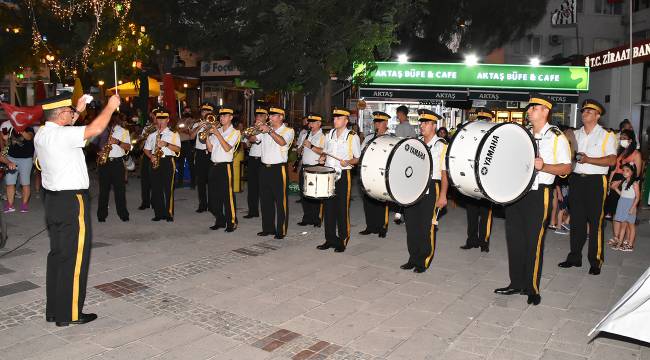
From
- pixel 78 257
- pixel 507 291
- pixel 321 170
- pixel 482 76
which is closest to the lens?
pixel 78 257

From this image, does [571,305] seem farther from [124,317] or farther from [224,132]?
[224,132]

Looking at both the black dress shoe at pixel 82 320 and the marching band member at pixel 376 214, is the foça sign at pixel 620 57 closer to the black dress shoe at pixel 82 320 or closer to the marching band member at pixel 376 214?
the marching band member at pixel 376 214

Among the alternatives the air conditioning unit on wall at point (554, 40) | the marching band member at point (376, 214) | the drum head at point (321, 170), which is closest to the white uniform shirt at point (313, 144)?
the marching band member at point (376, 214)

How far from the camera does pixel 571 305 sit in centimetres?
574

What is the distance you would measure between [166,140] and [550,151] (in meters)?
6.41

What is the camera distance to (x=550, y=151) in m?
5.59

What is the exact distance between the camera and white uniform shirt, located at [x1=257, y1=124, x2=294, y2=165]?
27.6 ft

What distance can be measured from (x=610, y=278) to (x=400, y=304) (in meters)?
2.87

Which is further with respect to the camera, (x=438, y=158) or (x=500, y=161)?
(x=438, y=158)

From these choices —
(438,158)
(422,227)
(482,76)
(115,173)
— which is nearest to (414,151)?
(438,158)

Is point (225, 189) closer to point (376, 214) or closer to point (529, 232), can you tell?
point (376, 214)

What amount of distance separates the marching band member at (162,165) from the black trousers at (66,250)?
4.66 m

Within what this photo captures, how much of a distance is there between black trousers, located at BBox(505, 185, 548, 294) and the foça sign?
27.2 ft

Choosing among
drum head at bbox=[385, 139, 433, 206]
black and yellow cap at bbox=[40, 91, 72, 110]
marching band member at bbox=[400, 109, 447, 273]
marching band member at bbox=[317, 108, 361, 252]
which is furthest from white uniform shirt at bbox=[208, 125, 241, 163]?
black and yellow cap at bbox=[40, 91, 72, 110]
